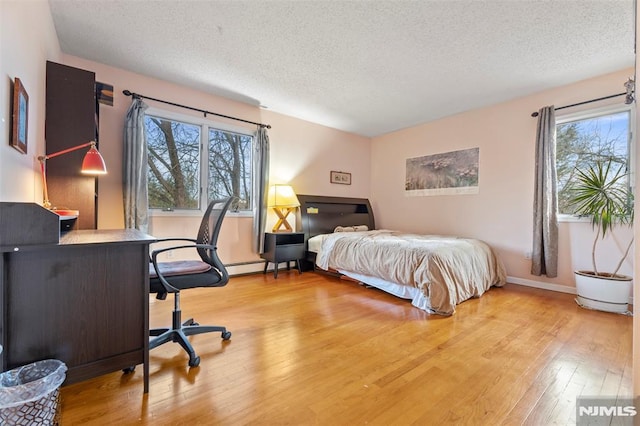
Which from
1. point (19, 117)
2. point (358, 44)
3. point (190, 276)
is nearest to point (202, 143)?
point (19, 117)

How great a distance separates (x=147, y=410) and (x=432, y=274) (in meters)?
2.32

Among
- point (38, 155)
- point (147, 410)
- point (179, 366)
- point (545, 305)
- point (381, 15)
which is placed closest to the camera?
point (147, 410)

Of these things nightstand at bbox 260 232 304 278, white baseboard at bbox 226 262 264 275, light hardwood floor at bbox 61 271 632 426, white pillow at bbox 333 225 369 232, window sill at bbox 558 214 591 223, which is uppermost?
window sill at bbox 558 214 591 223

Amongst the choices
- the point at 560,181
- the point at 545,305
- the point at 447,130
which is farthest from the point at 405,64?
the point at 545,305

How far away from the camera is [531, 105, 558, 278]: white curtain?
325 centimetres

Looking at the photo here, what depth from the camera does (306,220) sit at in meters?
4.41

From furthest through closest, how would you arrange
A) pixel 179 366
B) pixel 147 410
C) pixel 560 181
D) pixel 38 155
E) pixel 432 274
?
1. pixel 560 181
2. pixel 432 274
3. pixel 38 155
4. pixel 179 366
5. pixel 147 410

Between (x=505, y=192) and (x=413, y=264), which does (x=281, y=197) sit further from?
(x=505, y=192)

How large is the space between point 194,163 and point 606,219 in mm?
4651

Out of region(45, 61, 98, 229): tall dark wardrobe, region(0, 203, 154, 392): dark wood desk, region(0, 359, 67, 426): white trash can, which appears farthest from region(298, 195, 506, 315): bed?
region(45, 61, 98, 229): tall dark wardrobe

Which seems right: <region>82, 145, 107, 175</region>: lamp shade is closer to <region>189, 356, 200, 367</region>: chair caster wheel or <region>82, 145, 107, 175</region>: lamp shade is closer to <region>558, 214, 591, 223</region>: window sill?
<region>189, 356, 200, 367</region>: chair caster wheel

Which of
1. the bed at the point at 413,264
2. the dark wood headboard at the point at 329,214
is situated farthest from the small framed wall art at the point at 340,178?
the bed at the point at 413,264

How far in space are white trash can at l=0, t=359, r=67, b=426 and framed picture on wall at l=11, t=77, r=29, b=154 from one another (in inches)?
44.6

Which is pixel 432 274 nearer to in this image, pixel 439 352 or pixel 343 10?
pixel 439 352
